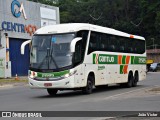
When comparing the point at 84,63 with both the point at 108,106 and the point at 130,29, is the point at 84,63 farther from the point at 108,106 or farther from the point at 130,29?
the point at 130,29

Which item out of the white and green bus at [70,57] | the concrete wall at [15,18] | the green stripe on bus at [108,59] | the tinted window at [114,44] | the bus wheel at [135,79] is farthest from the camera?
the concrete wall at [15,18]

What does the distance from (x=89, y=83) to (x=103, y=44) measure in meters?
3.03

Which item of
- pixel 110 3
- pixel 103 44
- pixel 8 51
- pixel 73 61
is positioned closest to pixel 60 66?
pixel 73 61

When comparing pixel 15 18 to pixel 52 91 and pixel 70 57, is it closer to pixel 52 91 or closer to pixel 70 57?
pixel 52 91

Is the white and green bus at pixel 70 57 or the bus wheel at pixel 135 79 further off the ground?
the white and green bus at pixel 70 57

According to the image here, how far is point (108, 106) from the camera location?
53.6 ft

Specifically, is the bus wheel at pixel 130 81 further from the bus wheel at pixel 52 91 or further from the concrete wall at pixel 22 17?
the concrete wall at pixel 22 17

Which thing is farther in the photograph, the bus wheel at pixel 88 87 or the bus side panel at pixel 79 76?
the bus wheel at pixel 88 87

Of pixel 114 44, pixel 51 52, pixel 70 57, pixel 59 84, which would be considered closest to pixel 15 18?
pixel 114 44

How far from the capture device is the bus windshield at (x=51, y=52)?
21000mm

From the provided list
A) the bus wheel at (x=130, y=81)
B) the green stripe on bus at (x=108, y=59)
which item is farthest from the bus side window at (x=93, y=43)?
the bus wheel at (x=130, y=81)

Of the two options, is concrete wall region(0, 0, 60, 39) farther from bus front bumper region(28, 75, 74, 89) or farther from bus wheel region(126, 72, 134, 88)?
bus front bumper region(28, 75, 74, 89)

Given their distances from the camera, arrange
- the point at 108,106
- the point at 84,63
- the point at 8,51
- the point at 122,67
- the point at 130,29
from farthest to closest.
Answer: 1. the point at 130,29
2. the point at 8,51
3. the point at 122,67
4. the point at 84,63
5. the point at 108,106

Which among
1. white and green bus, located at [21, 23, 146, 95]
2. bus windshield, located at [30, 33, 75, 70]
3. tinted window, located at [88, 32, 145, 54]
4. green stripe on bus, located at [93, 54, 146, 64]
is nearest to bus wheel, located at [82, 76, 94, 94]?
white and green bus, located at [21, 23, 146, 95]
